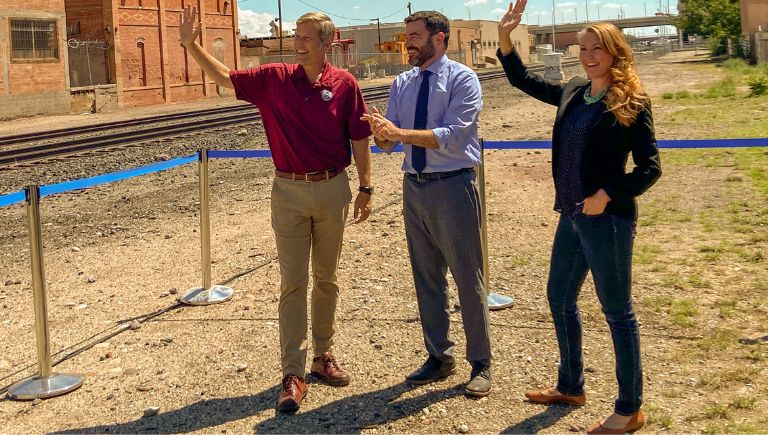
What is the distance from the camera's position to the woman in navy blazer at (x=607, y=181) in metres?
3.97

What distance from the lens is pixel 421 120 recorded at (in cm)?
473

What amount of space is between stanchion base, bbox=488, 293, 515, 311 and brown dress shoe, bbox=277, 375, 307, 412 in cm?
201

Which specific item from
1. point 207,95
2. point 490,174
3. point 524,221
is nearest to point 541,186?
point 490,174

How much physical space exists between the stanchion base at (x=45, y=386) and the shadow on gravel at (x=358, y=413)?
1.38 m

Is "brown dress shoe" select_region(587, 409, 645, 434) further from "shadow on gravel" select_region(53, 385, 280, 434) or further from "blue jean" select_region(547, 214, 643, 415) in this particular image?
"shadow on gravel" select_region(53, 385, 280, 434)

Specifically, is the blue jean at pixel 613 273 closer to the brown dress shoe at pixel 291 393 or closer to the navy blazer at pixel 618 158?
the navy blazer at pixel 618 158

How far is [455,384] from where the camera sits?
497cm

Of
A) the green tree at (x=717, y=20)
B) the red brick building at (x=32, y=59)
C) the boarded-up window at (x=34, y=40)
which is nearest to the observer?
the red brick building at (x=32, y=59)

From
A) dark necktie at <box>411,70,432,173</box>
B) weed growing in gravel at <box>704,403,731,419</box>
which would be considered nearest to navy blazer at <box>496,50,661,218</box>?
dark necktie at <box>411,70,432,173</box>

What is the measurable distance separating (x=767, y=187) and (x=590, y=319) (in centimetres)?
614

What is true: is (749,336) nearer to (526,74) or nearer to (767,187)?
(526,74)

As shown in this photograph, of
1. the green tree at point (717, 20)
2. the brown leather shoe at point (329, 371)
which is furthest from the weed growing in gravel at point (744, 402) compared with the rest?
the green tree at point (717, 20)

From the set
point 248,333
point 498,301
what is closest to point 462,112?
point 498,301

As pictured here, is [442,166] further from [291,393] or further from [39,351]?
[39,351]
